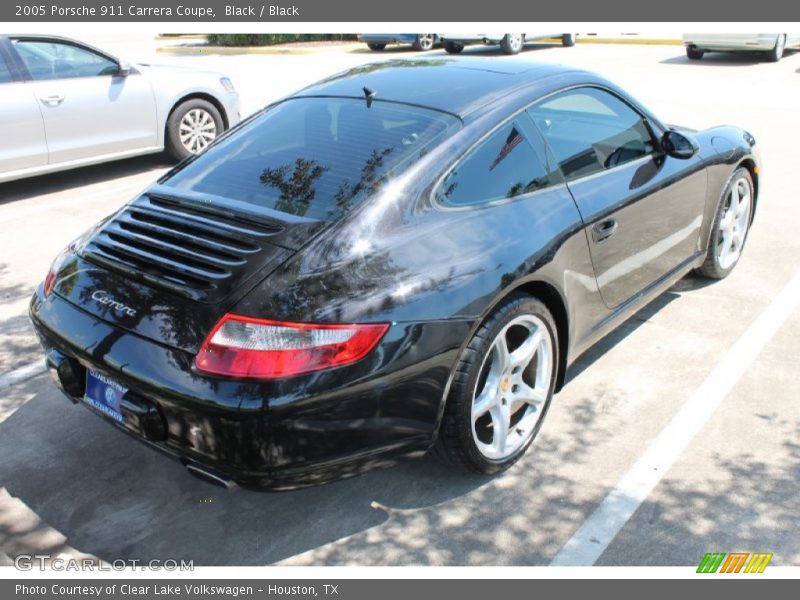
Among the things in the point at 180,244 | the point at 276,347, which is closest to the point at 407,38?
Result: the point at 180,244

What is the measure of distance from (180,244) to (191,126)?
6.00 m

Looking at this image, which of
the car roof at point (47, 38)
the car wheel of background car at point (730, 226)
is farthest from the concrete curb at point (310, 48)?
the car wheel of background car at point (730, 226)

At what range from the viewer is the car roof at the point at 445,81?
363cm

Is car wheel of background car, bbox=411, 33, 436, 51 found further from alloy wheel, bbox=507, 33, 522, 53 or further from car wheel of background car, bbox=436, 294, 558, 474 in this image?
car wheel of background car, bbox=436, 294, 558, 474

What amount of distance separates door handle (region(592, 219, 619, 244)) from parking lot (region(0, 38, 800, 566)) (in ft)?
2.75

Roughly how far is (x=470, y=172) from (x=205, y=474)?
5.30ft

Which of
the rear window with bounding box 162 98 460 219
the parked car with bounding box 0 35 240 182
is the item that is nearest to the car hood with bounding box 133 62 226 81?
the parked car with bounding box 0 35 240 182

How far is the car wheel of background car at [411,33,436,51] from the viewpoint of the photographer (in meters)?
21.6

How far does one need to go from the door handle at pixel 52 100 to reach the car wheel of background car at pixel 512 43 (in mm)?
14827

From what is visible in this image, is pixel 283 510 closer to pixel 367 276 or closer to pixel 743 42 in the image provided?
pixel 367 276

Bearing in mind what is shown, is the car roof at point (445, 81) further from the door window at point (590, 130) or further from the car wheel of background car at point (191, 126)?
the car wheel of background car at point (191, 126)

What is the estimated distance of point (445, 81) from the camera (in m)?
3.84

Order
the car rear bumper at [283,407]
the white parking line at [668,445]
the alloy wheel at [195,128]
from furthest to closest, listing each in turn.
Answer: the alloy wheel at [195,128] → the white parking line at [668,445] → the car rear bumper at [283,407]

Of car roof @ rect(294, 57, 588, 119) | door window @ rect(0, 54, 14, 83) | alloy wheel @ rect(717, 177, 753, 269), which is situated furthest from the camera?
door window @ rect(0, 54, 14, 83)
